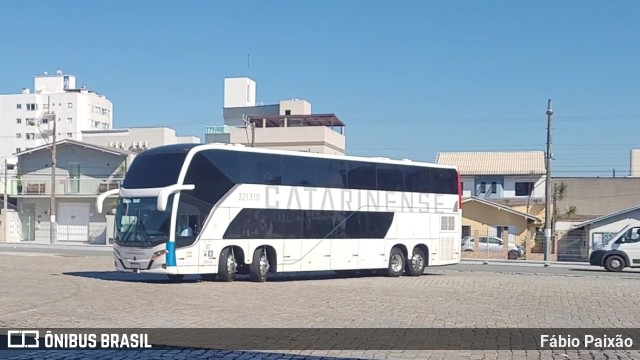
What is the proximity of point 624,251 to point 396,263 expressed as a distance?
1465cm

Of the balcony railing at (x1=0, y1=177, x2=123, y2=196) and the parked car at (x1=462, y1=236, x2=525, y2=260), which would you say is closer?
the parked car at (x1=462, y1=236, x2=525, y2=260)

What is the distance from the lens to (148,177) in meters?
22.8

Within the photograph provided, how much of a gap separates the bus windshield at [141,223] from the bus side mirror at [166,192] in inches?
11.1

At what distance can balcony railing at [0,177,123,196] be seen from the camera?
206ft

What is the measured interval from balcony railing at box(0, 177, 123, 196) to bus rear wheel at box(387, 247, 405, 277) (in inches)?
1526

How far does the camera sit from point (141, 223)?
22.5 meters

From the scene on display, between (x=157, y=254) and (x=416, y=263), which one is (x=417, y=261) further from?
(x=157, y=254)

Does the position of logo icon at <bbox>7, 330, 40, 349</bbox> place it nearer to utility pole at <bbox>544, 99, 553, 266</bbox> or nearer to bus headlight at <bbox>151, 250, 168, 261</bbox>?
bus headlight at <bbox>151, 250, 168, 261</bbox>

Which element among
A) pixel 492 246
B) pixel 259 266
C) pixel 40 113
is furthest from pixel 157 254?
pixel 40 113

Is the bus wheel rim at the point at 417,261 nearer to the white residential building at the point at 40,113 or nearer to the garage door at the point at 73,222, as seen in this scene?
the garage door at the point at 73,222

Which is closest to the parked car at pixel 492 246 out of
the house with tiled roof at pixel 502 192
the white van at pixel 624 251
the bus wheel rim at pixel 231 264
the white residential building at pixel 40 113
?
the house with tiled roof at pixel 502 192

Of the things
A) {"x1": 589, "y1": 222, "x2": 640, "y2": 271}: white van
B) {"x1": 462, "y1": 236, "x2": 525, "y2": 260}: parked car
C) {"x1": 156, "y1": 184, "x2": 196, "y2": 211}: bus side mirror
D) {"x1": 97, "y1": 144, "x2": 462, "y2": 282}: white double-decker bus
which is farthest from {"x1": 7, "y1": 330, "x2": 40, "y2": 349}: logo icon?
{"x1": 462, "y1": 236, "x2": 525, "y2": 260}: parked car

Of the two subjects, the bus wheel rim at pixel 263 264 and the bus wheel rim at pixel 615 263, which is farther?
the bus wheel rim at pixel 615 263

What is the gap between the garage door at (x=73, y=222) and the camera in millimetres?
63500
